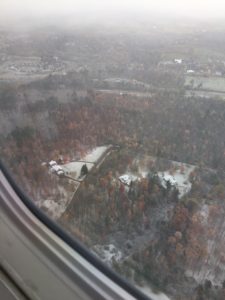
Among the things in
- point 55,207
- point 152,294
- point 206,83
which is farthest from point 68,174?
point 206,83

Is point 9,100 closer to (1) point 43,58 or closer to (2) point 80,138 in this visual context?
(2) point 80,138

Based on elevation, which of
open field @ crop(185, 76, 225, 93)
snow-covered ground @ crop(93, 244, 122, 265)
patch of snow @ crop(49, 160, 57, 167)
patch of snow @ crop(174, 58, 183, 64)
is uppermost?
patch of snow @ crop(174, 58, 183, 64)

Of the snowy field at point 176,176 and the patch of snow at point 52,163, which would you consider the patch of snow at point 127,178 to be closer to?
the snowy field at point 176,176

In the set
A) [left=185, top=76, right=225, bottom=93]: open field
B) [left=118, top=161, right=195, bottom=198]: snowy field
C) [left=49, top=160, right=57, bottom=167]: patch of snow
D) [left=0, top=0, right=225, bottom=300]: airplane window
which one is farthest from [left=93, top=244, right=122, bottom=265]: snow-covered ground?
[left=185, top=76, right=225, bottom=93]: open field

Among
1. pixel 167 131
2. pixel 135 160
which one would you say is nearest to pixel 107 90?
pixel 167 131

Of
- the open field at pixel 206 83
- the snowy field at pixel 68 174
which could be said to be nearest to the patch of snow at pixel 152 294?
the snowy field at pixel 68 174

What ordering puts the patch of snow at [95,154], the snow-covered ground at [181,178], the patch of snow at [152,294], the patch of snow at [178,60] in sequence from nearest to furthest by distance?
1. the patch of snow at [152,294]
2. the snow-covered ground at [181,178]
3. the patch of snow at [95,154]
4. the patch of snow at [178,60]

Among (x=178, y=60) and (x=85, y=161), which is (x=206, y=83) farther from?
(x=85, y=161)

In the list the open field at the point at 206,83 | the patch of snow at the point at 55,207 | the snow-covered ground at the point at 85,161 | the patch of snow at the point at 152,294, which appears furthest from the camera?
the open field at the point at 206,83

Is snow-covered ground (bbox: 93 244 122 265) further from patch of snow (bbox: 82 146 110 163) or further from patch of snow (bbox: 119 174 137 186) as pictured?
patch of snow (bbox: 82 146 110 163)
